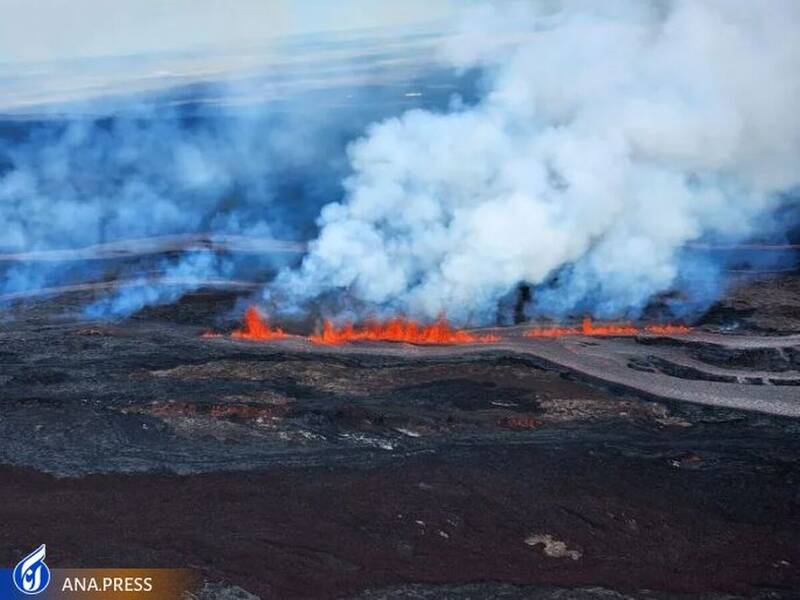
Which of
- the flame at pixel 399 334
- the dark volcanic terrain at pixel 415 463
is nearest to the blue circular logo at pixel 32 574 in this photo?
the dark volcanic terrain at pixel 415 463

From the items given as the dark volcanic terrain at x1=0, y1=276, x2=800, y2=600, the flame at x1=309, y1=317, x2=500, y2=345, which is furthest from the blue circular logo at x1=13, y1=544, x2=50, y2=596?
the flame at x1=309, y1=317, x2=500, y2=345

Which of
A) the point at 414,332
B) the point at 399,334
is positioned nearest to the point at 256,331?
the point at 399,334

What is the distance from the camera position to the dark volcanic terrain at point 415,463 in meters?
11.0

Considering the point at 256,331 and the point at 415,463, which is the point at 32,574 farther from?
the point at 256,331

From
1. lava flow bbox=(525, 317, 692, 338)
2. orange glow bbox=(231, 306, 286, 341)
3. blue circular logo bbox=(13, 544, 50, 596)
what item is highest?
orange glow bbox=(231, 306, 286, 341)

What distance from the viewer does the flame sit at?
64.9ft

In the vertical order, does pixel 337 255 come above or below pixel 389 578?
above

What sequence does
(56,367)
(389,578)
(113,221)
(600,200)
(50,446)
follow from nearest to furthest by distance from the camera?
(389,578) → (50,446) → (56,367) → (600,200) → (113,221)

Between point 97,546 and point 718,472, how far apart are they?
880 centimetres

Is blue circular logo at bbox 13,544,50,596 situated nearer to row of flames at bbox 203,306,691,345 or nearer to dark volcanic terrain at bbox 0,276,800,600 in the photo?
dark volcanic terrain at bbox 0,276,800,600

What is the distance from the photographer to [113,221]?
112ft

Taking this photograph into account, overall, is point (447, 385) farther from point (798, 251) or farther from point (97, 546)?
point (798, 251)

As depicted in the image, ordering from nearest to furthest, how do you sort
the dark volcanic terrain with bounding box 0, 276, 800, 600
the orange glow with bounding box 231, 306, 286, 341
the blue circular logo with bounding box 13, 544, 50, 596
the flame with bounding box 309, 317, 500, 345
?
the blue circular logo with bounding box 13, 544, 50, 596 < the dark volcanic terrain with bounding box 0, 276, 800, 600 < the flame with bounding box 309, 317, 500, 345 < the orange glow with bounding box 231, 306, 286, 341

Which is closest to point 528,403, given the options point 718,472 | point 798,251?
point 718,472
